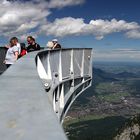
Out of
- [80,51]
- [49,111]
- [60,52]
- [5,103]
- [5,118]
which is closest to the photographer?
[5,118]

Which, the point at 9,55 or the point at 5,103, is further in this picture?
the point at 9,55

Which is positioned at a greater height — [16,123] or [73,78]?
[16,123]

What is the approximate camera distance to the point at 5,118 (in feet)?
7.33

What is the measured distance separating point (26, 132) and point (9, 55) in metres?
11.6

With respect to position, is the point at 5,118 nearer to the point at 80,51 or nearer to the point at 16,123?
the point at 16,123

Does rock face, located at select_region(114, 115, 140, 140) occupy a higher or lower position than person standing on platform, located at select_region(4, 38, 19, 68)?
lower

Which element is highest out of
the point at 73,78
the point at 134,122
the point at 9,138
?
the point at 9,138

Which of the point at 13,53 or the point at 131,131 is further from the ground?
the point at 13,53

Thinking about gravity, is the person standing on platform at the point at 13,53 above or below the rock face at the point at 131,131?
above

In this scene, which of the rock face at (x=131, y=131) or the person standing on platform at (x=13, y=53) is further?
the rock face at (x=131, y=131)

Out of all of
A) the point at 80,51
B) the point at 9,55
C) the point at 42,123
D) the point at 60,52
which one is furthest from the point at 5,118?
the point at 80,51

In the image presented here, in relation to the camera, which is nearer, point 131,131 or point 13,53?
point 13,53

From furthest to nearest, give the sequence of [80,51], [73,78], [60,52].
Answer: [80,51]
[73,78]
[60,52]

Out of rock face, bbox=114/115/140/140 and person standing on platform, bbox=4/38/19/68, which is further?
rock face, bbox=114/115/140/140
